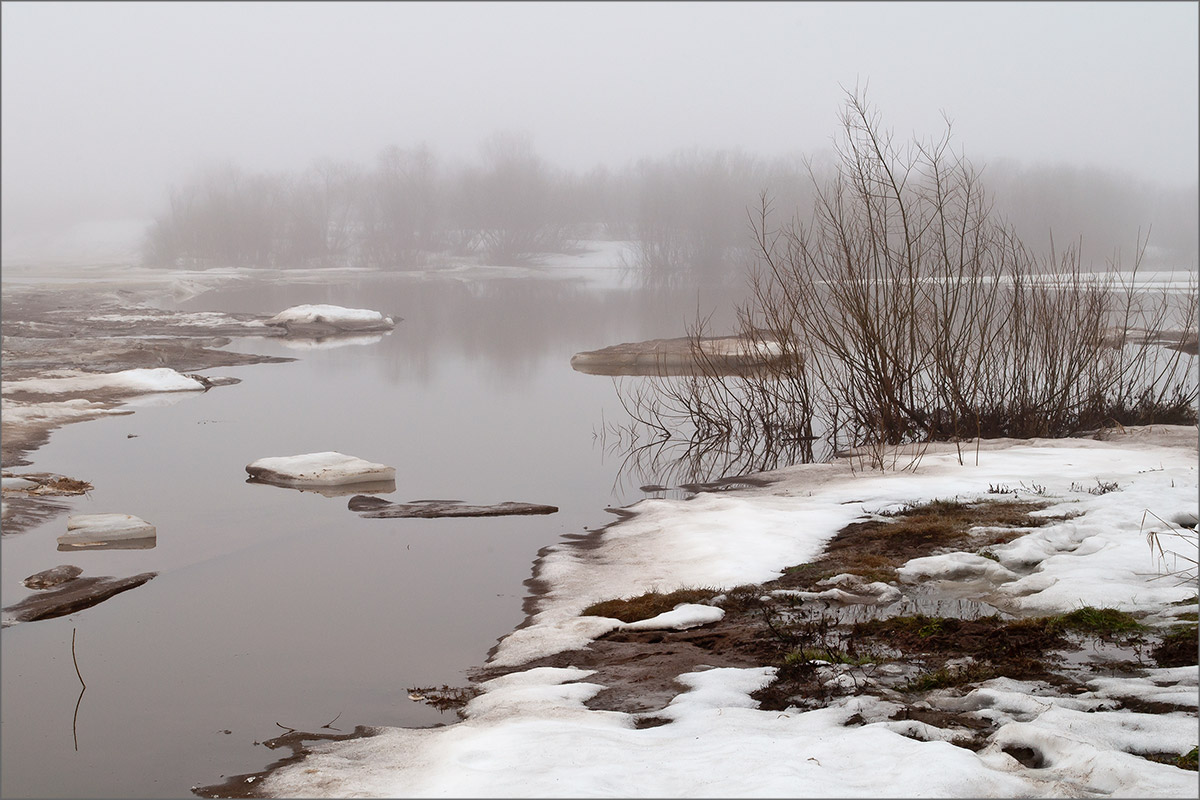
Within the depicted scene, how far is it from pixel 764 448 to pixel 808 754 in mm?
8768

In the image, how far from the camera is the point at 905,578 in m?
6.00

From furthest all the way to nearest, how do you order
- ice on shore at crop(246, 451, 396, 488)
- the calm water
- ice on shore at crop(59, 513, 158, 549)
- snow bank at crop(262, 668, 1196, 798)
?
ice on shore at crop(246, 451, 396, 488) → ice on shore at crop(59, 513, 158, 549) → the calm water → snow bank at crop(262, 668, 1196, 798)

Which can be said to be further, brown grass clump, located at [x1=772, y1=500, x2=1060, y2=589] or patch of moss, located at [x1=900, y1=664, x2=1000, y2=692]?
brown grass clump, located at [x1=772, y1=500, x2=1060, y2=589]

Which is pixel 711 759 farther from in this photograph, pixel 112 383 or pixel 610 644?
pixel 112 383

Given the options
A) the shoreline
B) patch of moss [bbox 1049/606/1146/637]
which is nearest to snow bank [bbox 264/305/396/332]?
the shoreline

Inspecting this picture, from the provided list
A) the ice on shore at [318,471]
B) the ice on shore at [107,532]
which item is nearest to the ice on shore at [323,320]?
the ice on shore at [318,471]

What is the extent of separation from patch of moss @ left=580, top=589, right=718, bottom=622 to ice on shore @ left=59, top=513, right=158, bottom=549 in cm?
375

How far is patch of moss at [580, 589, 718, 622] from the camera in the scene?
568cm

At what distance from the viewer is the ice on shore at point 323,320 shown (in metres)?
26.0

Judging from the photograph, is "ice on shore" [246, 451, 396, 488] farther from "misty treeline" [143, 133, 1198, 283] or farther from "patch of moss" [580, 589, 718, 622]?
"misty treeline" [143, 133, 1198, 283]

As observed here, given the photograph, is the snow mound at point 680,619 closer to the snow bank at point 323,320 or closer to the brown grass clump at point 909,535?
the brown grass clump at point 909,535

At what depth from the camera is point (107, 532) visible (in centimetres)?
761

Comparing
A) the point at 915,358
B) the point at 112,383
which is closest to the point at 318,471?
the point at 915,358

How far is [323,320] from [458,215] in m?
41.4
